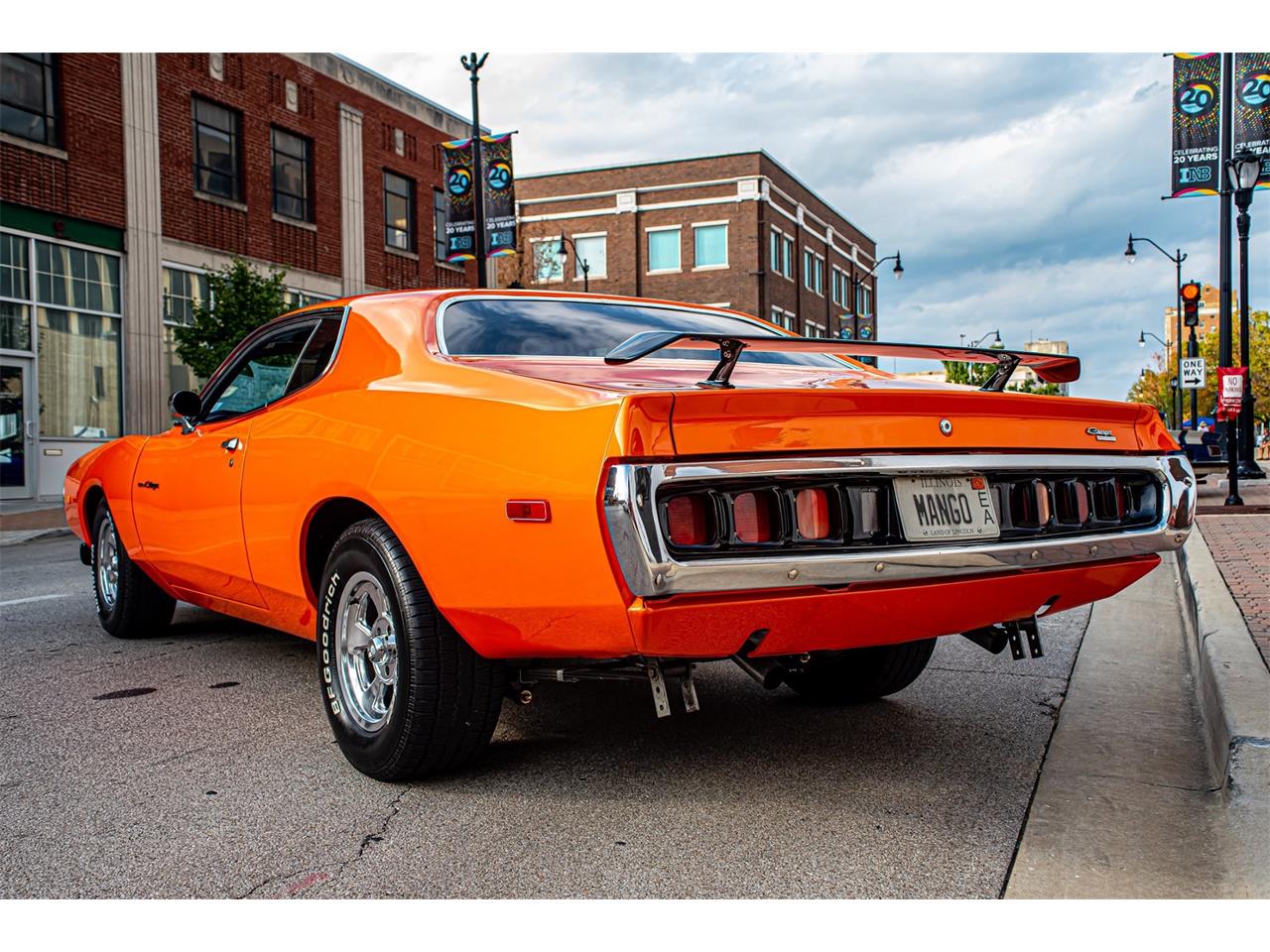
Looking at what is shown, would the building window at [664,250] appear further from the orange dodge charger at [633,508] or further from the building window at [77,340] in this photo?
the orange dodge charger at [633,508]

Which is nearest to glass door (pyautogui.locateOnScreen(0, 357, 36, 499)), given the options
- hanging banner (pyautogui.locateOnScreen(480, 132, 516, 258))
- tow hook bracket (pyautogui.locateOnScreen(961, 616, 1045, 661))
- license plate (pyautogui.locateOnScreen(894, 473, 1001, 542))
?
hanging banner (pyautogui.locateOnScreen(480, 132, 516, 258))

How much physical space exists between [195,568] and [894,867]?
10.9 ft

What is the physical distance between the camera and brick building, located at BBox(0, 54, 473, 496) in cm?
1798

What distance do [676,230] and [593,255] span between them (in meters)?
3.61

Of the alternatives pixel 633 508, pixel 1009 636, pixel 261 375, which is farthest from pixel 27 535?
pixel 633 508

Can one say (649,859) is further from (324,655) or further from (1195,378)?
(1195,378)

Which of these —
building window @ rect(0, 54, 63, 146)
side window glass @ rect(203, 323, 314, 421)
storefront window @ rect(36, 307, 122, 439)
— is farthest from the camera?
storefront window @ rect(36, 307, 122, 439)

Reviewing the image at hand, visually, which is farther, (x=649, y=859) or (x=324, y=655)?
(x=324, y=655)

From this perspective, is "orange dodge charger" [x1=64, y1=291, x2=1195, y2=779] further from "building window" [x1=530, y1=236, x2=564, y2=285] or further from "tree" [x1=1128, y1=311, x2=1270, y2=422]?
"tree" [x1=1128, y1=311, x2=1270, y2=422]

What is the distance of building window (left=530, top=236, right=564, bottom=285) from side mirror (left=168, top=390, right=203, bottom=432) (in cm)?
4350

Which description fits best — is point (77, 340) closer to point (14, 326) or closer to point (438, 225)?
point (14, 326)

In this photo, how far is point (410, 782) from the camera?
3527mm

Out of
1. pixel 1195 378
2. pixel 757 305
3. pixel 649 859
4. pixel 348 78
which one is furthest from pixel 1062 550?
pixel 757 305

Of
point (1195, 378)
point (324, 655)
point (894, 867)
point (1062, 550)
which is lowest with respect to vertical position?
point (894, 867)
